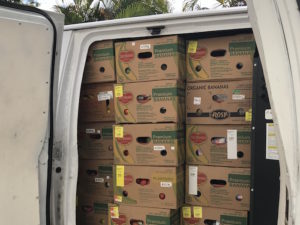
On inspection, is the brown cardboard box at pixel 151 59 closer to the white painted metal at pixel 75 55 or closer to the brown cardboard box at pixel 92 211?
the white painted metal at pixel 75 55

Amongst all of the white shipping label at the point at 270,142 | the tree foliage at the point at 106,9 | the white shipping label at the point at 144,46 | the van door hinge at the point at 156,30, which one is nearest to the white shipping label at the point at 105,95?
the white shipping label at the point at 144,46

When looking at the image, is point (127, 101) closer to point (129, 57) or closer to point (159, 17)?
point (129, 57)

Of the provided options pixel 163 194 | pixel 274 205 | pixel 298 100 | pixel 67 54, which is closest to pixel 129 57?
pixel 67 54

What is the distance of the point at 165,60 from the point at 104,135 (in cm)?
65

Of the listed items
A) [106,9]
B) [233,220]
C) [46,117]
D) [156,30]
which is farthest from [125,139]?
[106,9]

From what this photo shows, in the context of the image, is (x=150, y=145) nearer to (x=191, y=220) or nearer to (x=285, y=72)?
(x=191, y=220)

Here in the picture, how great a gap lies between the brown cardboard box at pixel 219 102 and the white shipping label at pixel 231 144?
7cm

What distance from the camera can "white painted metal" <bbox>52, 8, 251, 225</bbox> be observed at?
6.64 feet

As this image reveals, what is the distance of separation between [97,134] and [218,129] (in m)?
0.80

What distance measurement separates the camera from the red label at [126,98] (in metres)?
2.29

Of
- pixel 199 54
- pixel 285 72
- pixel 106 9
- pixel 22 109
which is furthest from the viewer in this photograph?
pixel 106 9

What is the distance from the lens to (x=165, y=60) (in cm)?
222

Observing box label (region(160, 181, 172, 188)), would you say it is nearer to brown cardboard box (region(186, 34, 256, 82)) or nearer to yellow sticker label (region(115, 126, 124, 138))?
yellow sticker label (region(115, 126, 124, 138))

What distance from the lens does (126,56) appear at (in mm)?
2316
